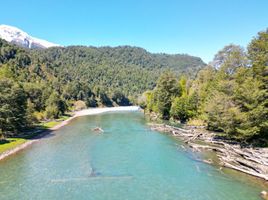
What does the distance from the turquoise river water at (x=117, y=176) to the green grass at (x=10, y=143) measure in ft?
7.89

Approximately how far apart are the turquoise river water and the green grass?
240 centimetres

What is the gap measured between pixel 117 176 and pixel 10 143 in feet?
81.8

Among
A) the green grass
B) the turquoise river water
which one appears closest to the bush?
the green grass

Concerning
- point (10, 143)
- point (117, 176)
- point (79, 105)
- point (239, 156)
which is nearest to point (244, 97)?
point (239, 156)

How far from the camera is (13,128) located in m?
53.5

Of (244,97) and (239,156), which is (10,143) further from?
(244,97)

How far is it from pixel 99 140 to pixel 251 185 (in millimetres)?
32589

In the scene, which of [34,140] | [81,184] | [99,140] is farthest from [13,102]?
[81,184]

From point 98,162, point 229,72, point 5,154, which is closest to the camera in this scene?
point 98,162

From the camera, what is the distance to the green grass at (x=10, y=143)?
139 ft

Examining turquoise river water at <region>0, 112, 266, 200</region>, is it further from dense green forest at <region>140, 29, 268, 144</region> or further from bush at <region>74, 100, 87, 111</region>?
bush at <region>74, 100, 87, 111</region>

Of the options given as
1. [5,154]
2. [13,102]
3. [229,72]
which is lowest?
[5,154]

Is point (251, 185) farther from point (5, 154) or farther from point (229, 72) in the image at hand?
point (229, 72)

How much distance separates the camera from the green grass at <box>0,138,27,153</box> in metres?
42.4
